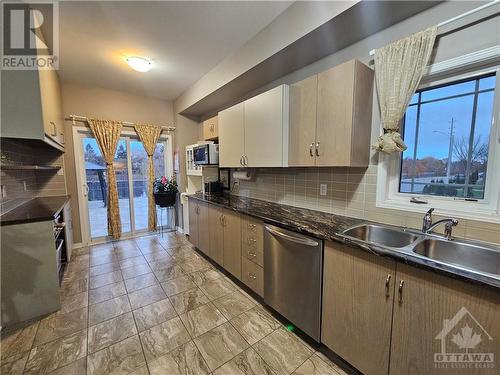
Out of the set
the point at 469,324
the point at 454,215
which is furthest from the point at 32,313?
the point at 454,215

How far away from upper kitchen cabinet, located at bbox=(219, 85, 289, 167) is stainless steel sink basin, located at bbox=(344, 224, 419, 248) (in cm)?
86

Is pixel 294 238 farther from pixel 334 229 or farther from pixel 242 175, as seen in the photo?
pixel 242 175

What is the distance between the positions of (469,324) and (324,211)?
1.31m

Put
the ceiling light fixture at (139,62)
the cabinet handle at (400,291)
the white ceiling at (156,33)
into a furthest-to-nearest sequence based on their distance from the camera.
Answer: the ceiling light fixture at (139,62) → the white ceiling at (156,33) → the cabinet handle at (400,291)

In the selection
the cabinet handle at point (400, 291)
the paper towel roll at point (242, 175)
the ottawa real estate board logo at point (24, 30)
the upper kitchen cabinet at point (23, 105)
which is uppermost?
the ottawa real estate board logo at point (24, 30)

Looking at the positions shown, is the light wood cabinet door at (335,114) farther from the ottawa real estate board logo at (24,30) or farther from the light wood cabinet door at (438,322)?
the ottawa real estate board logo at (24,30)

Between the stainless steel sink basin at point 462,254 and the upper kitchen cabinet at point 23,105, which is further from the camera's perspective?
the upper kitchen cabinet at point 23,105

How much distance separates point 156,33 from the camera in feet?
7.06

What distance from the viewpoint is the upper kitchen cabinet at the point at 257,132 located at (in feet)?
6.68

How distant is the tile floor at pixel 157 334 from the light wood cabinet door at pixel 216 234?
26 cm

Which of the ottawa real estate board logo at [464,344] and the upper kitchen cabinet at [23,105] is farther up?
the upper kitchen cabinet at [23,105]

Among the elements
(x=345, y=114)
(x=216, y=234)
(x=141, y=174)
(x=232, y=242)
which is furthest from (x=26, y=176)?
(x=345, y=114)

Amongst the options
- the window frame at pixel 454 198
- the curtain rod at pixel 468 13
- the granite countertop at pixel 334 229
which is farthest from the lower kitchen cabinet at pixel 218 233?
the curtain rod at pixel 468 13

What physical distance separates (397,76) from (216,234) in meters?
2.39
